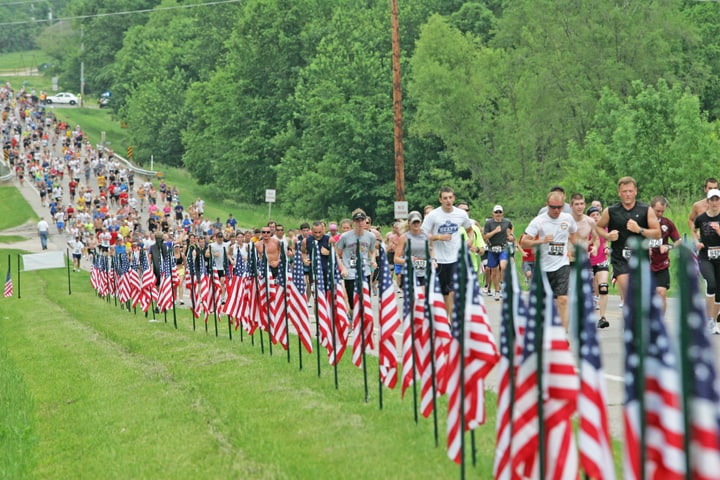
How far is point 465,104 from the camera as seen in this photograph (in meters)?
63.8

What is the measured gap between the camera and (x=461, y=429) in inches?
349

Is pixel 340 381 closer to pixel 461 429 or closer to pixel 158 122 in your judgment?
pixel 461 429

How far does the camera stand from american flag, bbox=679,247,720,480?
5305mm

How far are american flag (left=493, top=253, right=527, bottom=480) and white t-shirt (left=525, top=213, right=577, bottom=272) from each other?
7532mm

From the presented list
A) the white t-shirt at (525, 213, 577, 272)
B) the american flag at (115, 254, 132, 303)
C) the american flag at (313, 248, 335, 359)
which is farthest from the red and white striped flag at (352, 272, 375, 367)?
the american flag at (115, 254, 132, 303)

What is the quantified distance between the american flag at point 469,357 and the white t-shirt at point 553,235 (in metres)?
6.40

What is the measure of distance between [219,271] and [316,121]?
4710 centimetres

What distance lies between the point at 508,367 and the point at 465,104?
185 ft

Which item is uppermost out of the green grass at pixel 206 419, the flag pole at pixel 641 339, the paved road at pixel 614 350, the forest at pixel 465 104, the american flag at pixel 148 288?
the forest at pixel 465 104

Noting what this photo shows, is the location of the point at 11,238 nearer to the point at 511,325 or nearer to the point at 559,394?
the point at 511,325

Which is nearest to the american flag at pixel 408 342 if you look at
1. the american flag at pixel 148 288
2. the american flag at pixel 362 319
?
the american flag at pixel 362 319

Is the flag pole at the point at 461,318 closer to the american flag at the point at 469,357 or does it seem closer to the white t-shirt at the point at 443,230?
the american flag at the point at 469,357

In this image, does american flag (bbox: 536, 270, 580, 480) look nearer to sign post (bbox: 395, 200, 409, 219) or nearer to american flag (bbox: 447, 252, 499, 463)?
american flag (bbox: 447, 252, 499, 463)

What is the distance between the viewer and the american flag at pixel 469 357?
892 cm
